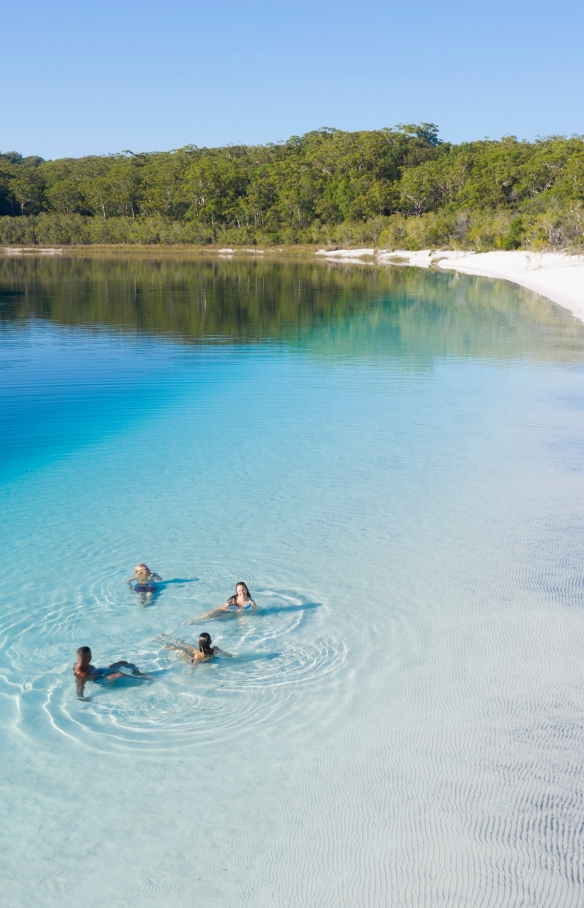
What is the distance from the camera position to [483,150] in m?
101

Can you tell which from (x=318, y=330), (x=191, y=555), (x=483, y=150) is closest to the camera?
(x=191, y=555)

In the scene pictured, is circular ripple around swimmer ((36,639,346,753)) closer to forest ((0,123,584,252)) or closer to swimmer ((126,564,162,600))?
swimmer ((126,564,162,600))

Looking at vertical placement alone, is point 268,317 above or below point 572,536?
above

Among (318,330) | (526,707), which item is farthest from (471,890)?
(318,330)

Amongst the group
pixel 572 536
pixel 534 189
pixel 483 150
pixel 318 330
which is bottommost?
pixel 572 536

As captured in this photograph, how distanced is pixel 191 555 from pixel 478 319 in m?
23.0

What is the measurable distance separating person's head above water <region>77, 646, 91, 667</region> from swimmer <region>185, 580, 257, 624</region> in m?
1.32

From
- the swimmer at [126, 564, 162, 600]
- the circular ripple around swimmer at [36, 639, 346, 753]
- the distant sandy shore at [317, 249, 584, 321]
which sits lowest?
the circular ripple around swimmer at [36, 639, 346, 753]

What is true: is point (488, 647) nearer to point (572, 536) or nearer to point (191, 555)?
point (572, 536)

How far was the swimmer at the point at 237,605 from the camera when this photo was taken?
7.75 m

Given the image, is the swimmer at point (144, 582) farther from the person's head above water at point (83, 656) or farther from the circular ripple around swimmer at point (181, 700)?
the person's head above water at point (83, 656)

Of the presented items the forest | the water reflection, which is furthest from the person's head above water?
the forest

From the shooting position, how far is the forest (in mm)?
78625

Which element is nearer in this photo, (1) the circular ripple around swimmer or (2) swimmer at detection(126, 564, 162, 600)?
(1) the circular ripple around swimmer
